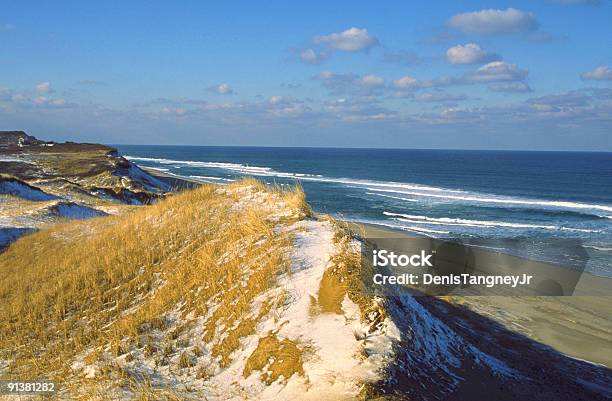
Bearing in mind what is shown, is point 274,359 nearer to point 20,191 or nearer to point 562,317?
point 562,317

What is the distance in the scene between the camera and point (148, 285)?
10.1 metres

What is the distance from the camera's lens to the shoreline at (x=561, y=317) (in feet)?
48.5

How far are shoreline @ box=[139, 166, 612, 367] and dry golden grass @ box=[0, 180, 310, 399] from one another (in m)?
3.77

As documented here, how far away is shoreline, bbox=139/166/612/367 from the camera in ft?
48.5

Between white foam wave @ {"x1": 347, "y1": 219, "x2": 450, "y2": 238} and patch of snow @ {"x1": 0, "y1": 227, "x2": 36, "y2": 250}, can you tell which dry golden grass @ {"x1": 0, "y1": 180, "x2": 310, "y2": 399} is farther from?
white foam wave @ {"x1": 347, "y1": 219, "x2": 450, "y2": 238}

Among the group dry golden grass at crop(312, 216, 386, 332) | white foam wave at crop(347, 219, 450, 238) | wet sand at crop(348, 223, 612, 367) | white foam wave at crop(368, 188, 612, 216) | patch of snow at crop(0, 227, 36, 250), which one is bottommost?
wet sand at crop(348, 223, 612, 367)

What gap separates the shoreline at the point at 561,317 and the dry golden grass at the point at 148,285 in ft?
12.4

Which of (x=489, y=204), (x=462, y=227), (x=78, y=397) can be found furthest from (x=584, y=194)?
(x=78, y=397)

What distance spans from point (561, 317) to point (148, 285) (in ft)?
51.3

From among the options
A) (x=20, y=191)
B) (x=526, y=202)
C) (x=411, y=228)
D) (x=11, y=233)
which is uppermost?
(x=20, y=191)

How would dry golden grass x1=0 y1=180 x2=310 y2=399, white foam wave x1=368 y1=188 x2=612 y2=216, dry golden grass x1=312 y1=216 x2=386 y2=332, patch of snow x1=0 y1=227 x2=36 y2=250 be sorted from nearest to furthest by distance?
dry golden grass x1=312 y1=216 x2=386 y2=332 → dry golden grass x1=0 y1=180 x2=310 y2=399 → patch of snow x1=0 y1=227 x2=36 y2=250 → white foam wave x1=368 y1=188 x2=612 y2=216

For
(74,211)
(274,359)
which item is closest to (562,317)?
(274,359)
